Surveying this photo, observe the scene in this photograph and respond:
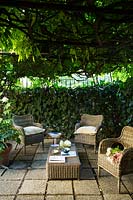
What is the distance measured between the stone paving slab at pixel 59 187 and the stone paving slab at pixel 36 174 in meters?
0.30

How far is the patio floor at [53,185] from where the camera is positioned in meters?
3.86

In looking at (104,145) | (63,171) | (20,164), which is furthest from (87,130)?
(63,171)

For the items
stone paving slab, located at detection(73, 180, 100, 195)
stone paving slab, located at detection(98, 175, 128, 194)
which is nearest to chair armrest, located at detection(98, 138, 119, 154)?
stone paving slab, located at detection(98, 175, 128, 194)

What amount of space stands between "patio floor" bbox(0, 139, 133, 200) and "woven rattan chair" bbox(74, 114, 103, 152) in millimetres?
813

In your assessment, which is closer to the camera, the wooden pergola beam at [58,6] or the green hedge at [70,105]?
the wooden pergola beam at [58,6]

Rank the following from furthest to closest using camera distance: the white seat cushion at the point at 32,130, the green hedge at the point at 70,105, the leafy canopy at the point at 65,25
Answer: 1. the green hedge at the point at 70,105
2. the white seat cushion at the point at 32,130
3. the leafy canopy at the point at 65,25

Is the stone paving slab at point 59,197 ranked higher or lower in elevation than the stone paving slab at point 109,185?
lower

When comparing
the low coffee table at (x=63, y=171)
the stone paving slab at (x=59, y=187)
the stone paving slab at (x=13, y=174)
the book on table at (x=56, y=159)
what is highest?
the book on table at (x=56, y=159)

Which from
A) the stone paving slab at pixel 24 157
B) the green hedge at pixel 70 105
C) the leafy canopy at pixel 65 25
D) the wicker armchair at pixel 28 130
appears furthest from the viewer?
the green hedge at pixel 70 105

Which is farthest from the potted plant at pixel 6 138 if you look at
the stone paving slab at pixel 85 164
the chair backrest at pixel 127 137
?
the chair backrest at pixel 127 137

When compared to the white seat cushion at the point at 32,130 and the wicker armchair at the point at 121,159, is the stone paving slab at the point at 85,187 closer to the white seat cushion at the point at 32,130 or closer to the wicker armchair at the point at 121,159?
the wicker armchair at the point at 121,159

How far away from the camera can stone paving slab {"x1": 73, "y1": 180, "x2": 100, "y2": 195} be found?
13.2 ft

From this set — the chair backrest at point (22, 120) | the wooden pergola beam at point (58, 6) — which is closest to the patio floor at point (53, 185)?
the chair backrest at point (22, 120)

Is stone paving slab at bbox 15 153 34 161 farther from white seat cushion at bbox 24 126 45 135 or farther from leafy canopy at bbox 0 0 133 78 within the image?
leafy canopy at bbox 0 0 133 78
